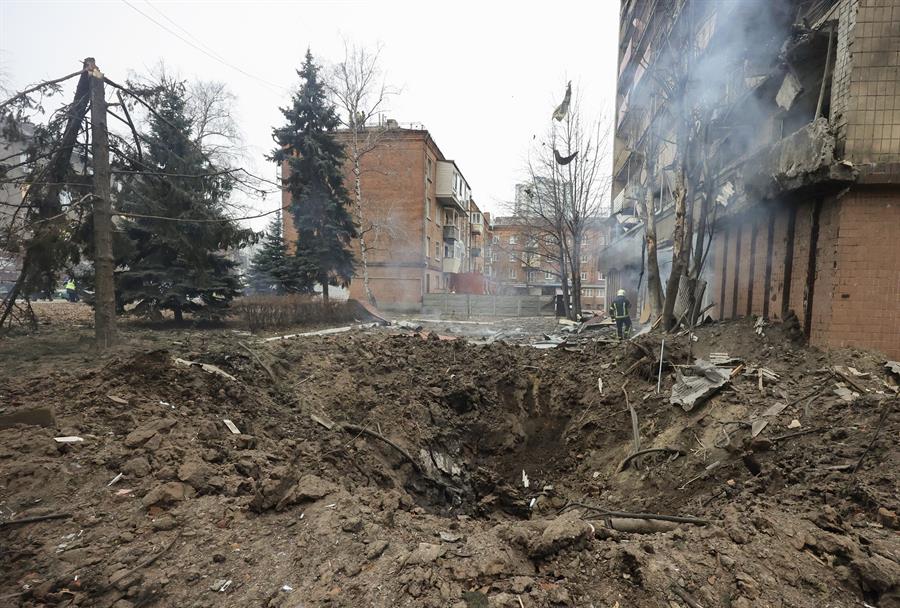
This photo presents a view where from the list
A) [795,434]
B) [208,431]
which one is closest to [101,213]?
[208,431]

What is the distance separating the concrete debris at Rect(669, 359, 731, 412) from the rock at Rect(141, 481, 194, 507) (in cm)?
549

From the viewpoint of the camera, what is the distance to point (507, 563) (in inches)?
93.9

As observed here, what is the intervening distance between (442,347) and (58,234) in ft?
23.8

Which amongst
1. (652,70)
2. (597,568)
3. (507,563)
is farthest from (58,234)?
(652,70)

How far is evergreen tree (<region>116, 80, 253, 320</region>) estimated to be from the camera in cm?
957

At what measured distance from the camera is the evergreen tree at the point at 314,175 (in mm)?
18391

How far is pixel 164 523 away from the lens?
269 centimetres

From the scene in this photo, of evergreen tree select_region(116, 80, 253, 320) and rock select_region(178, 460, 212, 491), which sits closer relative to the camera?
rock select_region(178, 460, 212, 491)

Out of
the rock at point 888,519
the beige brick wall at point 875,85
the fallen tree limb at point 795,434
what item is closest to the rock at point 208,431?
the rock at point 888,519

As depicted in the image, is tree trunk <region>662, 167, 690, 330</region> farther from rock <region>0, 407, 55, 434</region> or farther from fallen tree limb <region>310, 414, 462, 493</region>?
rock <region>0, 407, 55, 434</region>

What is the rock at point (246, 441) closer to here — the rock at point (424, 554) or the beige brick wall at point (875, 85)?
the rock at point (424, 554)

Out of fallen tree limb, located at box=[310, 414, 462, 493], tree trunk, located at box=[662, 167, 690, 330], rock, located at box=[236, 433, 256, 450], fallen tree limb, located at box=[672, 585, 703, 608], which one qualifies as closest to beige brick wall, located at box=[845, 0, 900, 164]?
tree trunk, located at box=[662, 167, 690, 330]

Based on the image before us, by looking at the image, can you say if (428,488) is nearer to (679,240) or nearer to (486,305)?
(679,240)

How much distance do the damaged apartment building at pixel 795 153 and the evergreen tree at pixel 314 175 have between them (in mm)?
13709
